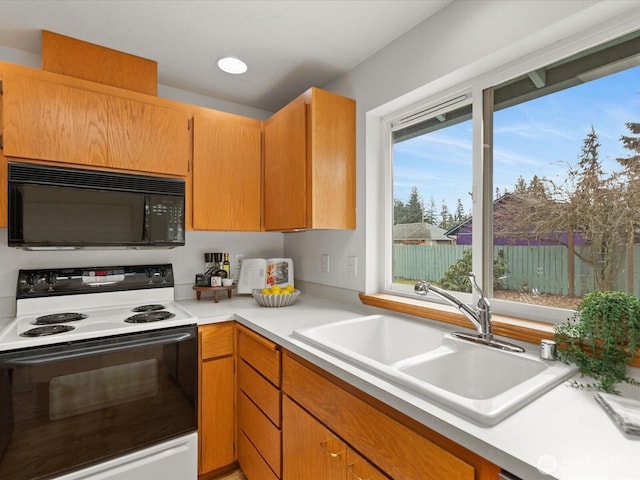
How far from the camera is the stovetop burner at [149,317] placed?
5.32 feet

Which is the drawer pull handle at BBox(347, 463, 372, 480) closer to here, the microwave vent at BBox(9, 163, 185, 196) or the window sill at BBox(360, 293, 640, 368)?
the window sill at BBox(360, 293, 640, 368)

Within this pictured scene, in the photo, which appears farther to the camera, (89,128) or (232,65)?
(232,65)

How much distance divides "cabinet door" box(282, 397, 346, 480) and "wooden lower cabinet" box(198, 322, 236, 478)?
0.55 metres

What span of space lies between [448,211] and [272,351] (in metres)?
1.09

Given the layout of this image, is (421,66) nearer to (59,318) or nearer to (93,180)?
(93,180)

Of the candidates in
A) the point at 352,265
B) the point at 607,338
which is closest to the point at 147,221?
the point at 352,265

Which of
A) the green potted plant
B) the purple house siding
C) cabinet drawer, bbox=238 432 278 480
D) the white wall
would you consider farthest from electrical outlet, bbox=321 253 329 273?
the green potted plant

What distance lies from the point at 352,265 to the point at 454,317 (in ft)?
2.47

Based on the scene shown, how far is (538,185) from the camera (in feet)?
4.32

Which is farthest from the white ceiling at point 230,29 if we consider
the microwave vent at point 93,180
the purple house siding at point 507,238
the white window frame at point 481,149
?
the purple house siding at point 507,238

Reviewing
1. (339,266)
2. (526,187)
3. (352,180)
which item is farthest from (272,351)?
(526,187)

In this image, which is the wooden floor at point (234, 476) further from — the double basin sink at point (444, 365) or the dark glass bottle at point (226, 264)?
the dark glass bottle at point (226, 264)

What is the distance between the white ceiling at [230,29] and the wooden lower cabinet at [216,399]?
1516 mm

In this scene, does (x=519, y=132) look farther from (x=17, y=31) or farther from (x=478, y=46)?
(x=17, y=31)
